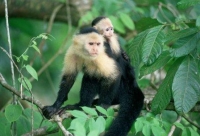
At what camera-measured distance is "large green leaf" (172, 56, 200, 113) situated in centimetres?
367

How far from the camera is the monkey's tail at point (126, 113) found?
3.98 metres

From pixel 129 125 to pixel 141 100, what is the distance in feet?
1.02

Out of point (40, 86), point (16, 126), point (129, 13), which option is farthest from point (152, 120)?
point (40, 86)

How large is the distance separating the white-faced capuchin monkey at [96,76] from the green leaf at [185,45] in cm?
81

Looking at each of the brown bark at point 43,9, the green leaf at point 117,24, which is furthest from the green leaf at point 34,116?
the brown bark at point 43,9

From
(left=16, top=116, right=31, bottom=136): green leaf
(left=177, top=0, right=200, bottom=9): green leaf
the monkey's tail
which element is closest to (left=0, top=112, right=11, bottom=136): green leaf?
(left=16, top=116, right=31, bottom=136): green leaf

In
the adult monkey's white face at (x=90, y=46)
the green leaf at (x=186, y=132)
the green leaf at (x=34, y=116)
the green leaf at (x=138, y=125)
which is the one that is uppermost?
the adult monkey's white face at (x=90, y=46)

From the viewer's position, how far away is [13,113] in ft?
12.4

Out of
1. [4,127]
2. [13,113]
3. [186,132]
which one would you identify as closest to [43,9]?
[4,127]

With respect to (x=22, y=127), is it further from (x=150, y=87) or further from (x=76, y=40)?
(x=150, y=87)

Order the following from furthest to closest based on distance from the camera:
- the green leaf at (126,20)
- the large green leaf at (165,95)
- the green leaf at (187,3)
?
the green leaf at (126,20), the large green leaf at (165,95), the green leaf at (187,3)

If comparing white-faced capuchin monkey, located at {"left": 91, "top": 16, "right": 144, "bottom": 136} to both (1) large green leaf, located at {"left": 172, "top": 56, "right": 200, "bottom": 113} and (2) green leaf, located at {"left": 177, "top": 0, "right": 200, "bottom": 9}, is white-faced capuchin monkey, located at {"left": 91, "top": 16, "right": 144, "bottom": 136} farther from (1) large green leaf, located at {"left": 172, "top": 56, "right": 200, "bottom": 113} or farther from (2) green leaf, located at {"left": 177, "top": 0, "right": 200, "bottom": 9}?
(2) green leaf, located at {"left": 177, "top": 0, "right": 200, "bottom": 9}

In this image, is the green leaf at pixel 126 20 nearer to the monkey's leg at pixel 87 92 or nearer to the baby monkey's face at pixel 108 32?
the baby monkey's face at pixel 108 32

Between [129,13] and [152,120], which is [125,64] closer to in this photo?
[152,120]
